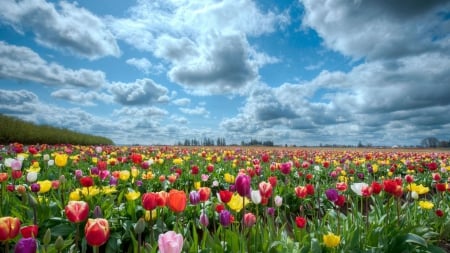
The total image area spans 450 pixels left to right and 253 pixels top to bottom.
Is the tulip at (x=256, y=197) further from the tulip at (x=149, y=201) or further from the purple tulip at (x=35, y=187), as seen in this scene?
the purple tulip at (x=35, y=187)

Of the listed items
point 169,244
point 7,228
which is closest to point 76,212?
point 7,228

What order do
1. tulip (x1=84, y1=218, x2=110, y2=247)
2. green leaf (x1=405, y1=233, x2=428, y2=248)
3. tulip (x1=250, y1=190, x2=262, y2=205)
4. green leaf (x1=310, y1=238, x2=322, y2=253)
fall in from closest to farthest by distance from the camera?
tulip (x1=84, y1=218, x2=110, y2=247) → green leaf (x1=310, y1=238, x2=322, y2=253) → tulip (x1=250, y1=190, x2=262, y2=205) → green leaf (x1=405, y1=233, x2=428, y2=248)

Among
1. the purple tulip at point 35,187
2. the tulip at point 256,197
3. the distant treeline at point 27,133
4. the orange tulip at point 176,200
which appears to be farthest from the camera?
the distant treeline at point 27,133

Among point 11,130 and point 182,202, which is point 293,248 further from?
point 11,130

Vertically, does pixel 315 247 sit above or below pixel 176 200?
below

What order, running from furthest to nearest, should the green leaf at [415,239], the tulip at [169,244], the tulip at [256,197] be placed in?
the green leaf at [415,239] → the tulip at [256,197] → the tulip at [169,244]

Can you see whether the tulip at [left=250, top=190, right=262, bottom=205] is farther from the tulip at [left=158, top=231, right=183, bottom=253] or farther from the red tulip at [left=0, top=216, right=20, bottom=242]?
the red tulip at [left=0, top=216, right=20, bottom=242]

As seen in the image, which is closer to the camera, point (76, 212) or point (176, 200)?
point (76, 212)

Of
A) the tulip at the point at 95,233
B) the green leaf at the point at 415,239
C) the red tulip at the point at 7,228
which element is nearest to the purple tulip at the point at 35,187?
the red tulip at the point at 7,228

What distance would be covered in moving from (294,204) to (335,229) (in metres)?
2.55

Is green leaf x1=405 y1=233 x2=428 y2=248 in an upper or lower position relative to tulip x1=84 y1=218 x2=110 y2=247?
lower

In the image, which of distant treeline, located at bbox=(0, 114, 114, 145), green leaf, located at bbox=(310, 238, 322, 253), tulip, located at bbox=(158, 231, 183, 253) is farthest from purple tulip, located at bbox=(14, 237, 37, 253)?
distant treeline, located at bbox=(0, 114, 114, 145)

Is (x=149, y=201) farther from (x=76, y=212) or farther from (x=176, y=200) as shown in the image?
(x=76, y=212)

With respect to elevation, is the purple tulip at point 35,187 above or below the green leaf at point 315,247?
above
